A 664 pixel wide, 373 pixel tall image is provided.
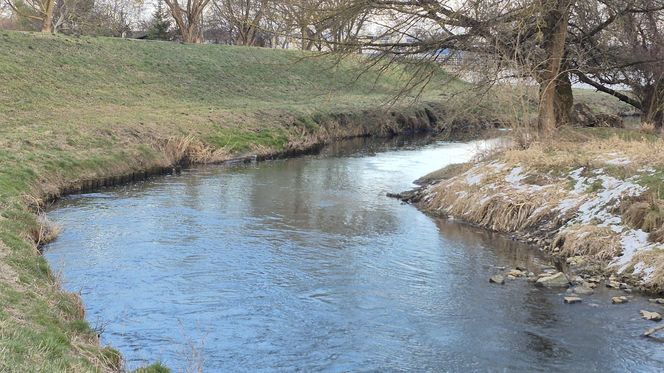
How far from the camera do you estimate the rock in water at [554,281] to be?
11.0m

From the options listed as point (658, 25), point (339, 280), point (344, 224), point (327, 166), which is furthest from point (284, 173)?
point (658, 25)

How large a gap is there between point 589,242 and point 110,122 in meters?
17.1

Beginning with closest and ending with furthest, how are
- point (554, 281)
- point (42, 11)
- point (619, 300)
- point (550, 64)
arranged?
1. point (619, 300)
2. point (554, 281)
3. point (550, 64)
4. point (42, 11)

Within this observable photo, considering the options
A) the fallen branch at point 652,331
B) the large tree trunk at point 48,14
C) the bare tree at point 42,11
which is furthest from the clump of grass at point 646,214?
the large tree trunk at point 48,14

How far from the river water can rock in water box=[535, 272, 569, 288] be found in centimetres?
39

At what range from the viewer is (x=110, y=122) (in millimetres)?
23484

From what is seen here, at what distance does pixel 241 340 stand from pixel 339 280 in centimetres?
296

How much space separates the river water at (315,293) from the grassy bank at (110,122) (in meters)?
1.00

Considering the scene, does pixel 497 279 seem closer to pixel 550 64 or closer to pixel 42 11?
pixel 550 64

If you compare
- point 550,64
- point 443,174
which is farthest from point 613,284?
point 443,174

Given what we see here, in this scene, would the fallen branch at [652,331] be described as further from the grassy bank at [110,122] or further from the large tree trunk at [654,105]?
the large tree trunk at [654,105]

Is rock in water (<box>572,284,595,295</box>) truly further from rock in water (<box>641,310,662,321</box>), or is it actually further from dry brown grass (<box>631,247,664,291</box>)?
rock in water (<box>641,310,662,321</box>)

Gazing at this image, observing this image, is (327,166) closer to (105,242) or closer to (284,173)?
(284,173)

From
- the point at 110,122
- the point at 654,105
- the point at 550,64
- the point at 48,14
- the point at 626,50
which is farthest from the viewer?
the point at 48,14
